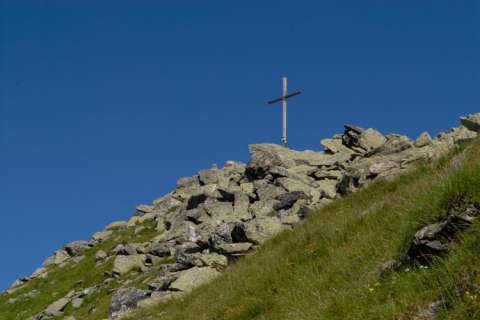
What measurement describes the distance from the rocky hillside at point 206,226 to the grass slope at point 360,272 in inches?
57.6

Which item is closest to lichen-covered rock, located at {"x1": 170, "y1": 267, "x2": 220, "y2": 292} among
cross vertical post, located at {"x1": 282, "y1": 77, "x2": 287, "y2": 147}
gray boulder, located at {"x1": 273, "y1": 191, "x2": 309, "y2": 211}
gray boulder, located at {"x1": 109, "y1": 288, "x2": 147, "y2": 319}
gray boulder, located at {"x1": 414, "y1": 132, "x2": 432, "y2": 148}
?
gray boulder, located at {"x1": 109, "y1": 288, "x2": 147, "y2": 319}

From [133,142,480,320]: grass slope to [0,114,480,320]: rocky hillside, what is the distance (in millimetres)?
1462

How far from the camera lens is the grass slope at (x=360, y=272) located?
7328 mm

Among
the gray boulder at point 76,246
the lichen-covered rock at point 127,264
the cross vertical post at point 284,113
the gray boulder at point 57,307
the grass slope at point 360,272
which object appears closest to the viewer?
the grass slope at point 360,272

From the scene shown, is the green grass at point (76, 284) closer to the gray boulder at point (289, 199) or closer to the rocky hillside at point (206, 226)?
the rocky hillside at point (206, 226)

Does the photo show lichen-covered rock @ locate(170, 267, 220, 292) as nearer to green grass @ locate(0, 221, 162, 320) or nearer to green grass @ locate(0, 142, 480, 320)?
green grass @ locate(0, 142, 480, 320)

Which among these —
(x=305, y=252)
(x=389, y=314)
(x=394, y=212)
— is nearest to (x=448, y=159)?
(x=394, y=212)

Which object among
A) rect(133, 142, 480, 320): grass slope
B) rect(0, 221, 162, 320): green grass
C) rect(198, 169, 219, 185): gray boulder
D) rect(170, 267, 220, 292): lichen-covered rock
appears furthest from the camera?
rect(198, 169, 219, 185): gray boulder

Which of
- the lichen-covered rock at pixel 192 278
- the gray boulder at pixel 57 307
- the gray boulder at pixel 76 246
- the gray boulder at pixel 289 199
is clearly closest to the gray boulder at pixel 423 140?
the gray boulder at pixel 289 199

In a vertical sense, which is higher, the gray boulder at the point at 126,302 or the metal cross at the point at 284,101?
the metal cross at the point at 284,101

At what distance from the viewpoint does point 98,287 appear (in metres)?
31.7

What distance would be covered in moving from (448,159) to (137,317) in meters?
10.8

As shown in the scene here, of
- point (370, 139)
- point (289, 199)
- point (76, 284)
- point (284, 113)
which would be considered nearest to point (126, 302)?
point (289, 199)

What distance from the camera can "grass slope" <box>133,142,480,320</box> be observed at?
7.33m
